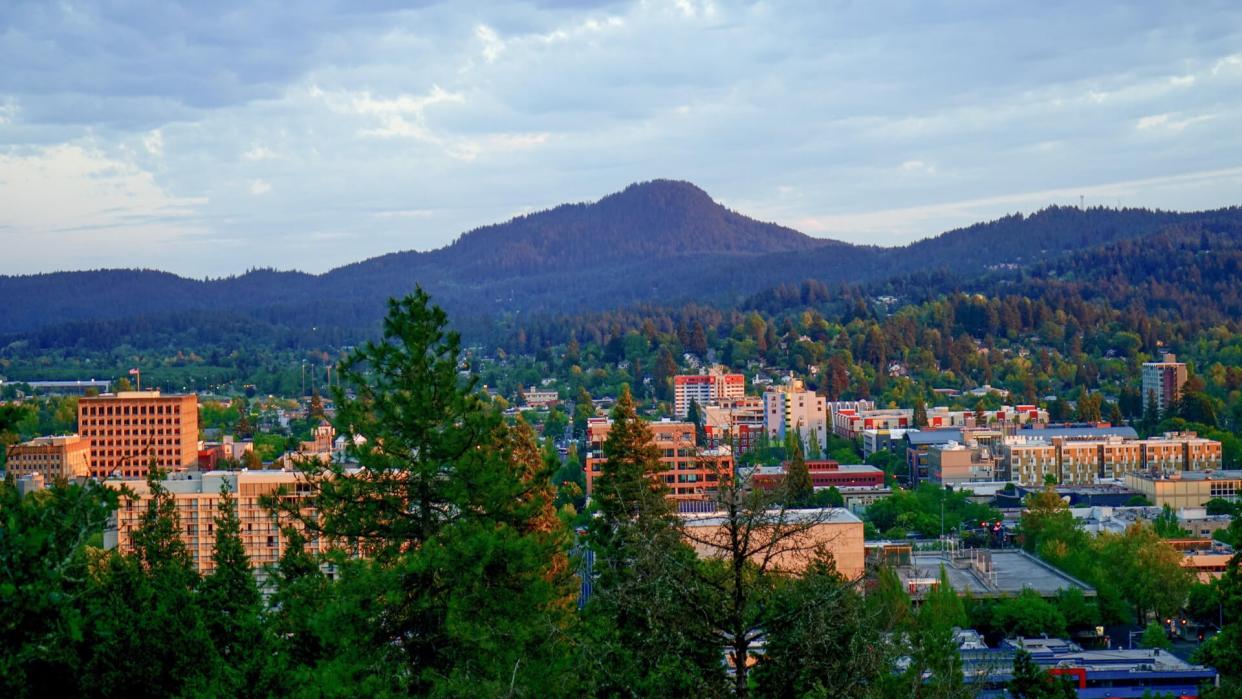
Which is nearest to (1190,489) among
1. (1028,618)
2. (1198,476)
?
(1198,476)

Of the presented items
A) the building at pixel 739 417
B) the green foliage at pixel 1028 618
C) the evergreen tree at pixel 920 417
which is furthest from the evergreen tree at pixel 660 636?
the evergreen tree at pixel 920 417

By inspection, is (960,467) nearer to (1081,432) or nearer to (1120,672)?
(1081,432)

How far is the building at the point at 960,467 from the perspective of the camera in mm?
65312

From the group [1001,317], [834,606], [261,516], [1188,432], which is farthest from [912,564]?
[1001,317]

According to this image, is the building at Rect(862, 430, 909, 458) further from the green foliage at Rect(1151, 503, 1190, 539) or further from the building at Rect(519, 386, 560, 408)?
the building at Rect(519, 386, 560, 408)

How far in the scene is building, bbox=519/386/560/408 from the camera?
106931 millimetres

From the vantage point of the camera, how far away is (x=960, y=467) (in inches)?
2576

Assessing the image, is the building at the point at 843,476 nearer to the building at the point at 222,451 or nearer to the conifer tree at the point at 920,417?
the conifer tree at the point at 920,417

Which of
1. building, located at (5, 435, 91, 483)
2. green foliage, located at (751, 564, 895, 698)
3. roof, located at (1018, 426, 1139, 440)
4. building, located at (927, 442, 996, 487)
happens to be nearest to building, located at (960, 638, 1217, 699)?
green foliage, located at (751, 564, 895, 698)

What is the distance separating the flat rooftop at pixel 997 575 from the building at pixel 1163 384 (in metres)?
43.3

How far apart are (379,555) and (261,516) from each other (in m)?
22.1

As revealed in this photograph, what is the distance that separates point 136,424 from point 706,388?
38.3m

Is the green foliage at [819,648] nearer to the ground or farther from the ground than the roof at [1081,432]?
farther from the ground

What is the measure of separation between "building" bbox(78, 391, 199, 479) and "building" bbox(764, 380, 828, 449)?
28.2 meters
